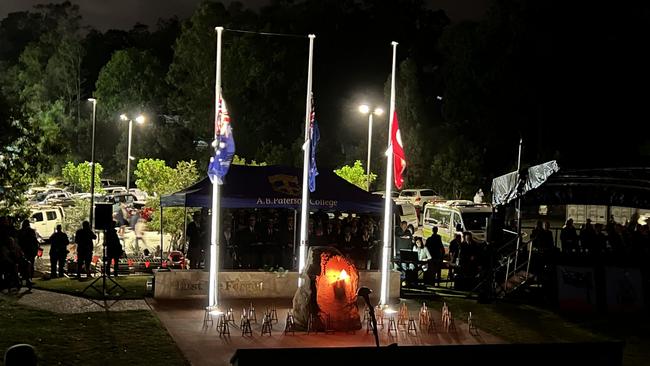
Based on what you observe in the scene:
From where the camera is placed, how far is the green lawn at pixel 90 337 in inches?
499

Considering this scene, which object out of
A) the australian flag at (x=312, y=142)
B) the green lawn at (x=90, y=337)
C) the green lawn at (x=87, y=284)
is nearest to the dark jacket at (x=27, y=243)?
the green lawn at (x=87, y=284)

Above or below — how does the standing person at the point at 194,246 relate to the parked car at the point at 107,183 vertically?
below

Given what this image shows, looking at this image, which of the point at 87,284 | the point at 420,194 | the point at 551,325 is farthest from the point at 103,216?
the point at 420,194

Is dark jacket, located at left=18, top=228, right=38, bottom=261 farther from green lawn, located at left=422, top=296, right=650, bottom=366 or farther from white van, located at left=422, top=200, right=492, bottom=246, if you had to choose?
white van, located at left=422, top=200, right=492, bottom=246

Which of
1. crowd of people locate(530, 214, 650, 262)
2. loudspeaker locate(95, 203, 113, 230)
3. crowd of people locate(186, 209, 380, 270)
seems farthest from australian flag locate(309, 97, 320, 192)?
crowd of people locate(530, 214, 650, 262)

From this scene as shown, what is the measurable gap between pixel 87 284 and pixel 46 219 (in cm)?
1306

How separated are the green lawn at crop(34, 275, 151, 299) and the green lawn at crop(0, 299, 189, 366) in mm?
2011

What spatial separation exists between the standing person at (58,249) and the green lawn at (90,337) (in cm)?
391

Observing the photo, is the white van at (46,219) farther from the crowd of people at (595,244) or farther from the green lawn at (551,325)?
the crowd of people at (595,244)

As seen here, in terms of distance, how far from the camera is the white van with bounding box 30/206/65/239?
31625 millimetres

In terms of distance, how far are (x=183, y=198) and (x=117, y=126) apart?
46.0 m

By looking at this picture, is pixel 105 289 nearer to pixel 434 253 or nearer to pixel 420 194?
pixel 434 253

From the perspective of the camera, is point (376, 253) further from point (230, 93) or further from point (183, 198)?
point (230, 93)

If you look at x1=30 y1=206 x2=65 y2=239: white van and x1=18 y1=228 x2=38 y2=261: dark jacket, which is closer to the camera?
x1=18 y1=228 x2=38 y2=261: dark jacket
